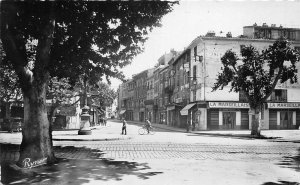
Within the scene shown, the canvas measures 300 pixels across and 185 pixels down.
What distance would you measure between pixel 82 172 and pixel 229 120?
31.1 m

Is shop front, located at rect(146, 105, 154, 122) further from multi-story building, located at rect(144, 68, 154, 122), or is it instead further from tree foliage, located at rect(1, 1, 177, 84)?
tree foliage, located at rect(1, 1, 177, 84)

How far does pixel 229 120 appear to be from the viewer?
37.1 metres

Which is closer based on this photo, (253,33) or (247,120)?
(247,120)

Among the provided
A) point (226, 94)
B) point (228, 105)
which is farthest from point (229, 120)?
point (226, 94)

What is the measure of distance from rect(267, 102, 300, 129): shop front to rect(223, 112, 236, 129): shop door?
484cm

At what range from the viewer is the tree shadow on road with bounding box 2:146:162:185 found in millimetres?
7320

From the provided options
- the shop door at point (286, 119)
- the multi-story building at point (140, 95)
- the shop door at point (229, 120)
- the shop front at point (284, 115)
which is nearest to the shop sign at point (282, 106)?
the shop front at point (284, 115)

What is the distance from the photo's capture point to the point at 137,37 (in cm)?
1140

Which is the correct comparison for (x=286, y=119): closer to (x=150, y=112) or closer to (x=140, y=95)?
(x=150, y=112)

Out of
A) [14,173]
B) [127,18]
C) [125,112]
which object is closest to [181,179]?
[14,173]

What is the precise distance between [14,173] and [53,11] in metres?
4.71

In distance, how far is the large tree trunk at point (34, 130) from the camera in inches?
357

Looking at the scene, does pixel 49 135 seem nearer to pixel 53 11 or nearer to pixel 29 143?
pixel 29 143

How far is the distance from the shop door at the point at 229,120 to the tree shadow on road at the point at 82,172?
2870 cm
